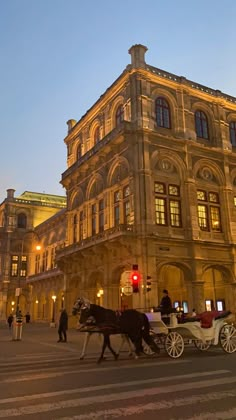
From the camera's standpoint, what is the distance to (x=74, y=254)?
32.2m

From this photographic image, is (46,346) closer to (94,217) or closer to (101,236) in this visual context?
(101,236)

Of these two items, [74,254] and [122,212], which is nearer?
[122,212]

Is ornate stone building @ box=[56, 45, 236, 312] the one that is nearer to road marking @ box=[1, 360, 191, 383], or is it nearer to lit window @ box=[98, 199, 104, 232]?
lit window @ box=[98, 199, 104, 232]

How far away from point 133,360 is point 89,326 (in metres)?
1.69

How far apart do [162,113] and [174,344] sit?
2266cm

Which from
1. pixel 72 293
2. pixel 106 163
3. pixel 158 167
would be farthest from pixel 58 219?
pixel 158 167

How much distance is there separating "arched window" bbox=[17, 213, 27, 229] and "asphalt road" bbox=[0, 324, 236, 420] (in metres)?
54.2

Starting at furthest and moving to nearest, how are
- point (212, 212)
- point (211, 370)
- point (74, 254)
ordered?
point (74, 254), point (212, 212), point (211, 370)

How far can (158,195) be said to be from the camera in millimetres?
27734

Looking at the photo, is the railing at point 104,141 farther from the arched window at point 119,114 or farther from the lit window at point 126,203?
the lit window at point 126,203

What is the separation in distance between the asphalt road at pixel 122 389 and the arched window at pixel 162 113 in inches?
876

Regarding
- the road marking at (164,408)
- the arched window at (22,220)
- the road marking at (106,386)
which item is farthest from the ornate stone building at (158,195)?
the arched window at (22,220)

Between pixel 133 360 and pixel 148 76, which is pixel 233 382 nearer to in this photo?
pixel 133 360

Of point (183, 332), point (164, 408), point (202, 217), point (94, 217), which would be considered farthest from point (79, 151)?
point (164, 408)
